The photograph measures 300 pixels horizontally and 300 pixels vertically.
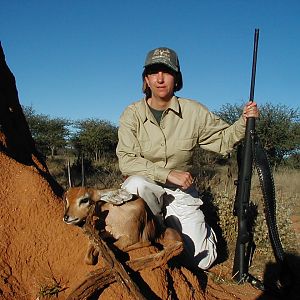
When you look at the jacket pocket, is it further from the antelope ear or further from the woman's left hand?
the antelope ear

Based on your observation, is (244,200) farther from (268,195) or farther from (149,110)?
(149,110)

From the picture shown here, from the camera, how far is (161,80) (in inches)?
192

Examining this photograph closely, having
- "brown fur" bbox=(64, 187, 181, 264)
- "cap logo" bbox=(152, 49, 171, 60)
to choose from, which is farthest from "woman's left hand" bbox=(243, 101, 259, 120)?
"brown fur" bbox=(64, 187, 181, 264)

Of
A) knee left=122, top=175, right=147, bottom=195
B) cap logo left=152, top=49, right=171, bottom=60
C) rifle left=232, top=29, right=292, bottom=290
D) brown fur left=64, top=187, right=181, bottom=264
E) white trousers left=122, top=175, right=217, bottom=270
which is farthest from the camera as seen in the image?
white trousers left=122, top=175, right=217, bottom=270

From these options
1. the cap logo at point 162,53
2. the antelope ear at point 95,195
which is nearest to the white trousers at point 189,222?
the cap logo at point 162,53

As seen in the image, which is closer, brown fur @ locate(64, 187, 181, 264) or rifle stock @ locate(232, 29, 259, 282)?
brown fur @ locate(64, 187, 181, 264)

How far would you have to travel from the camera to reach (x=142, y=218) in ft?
11.8

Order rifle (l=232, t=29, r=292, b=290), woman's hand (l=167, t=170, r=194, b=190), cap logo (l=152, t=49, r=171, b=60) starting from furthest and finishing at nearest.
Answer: cap logo (l=152, t=49, r=171, b=60), rifle (l=232, t=29, r=292, b=290), woman's hand (l=167, t=170, r=194, b=190)

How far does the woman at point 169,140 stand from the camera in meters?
4.82

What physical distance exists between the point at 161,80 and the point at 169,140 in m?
0.72

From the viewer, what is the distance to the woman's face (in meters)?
4.90

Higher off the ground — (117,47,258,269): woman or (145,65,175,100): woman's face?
(145,65,175,100): woman's face

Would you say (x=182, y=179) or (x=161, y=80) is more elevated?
(x=161, y=80)

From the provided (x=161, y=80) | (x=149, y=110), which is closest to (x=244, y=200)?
(x=149, y=110)
